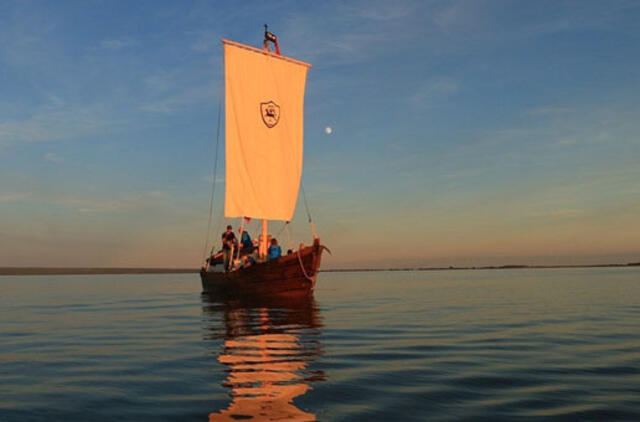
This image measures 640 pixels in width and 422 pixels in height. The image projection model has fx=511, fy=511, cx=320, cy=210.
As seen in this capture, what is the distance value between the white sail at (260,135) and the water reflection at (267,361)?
14.7m

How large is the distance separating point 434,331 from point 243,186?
2102 cm

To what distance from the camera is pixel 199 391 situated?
710 cm

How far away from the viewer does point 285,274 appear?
26.5 metres

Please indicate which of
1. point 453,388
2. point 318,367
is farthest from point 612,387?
point 318,367

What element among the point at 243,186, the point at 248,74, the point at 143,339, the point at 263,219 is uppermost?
the point at 248,74

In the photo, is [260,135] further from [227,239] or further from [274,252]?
[274,252]

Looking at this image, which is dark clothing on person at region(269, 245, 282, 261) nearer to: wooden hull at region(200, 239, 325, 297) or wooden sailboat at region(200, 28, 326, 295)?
wooden hull at region(200, 239, 325, 297)

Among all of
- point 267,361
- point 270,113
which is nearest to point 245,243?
point 270,113

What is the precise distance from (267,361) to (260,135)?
2546 cm

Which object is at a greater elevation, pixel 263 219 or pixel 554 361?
pixel 263 219

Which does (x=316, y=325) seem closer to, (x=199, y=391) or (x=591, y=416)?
(x=199, y=391)

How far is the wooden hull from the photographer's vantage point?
26.1m

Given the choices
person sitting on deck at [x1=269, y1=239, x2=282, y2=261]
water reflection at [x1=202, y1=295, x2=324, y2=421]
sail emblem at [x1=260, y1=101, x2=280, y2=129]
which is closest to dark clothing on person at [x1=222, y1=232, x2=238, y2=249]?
person sitting on deck at [x1=269, y1=239, x2=282, y2=261]

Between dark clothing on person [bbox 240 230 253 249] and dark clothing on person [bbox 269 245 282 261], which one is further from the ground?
dark clothing on person [bbox 240 230 253 249]
